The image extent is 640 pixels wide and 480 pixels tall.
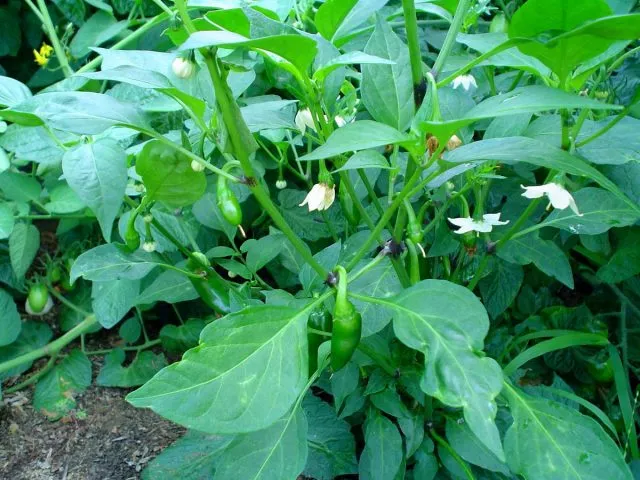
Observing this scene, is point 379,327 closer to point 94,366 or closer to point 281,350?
point 281,350

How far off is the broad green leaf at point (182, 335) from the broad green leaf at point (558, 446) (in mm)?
617

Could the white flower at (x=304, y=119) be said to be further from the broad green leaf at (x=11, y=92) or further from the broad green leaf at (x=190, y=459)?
the broad green leaf at (x=190, y=459)

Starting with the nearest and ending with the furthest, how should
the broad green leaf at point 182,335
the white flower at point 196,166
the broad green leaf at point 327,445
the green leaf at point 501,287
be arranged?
the white flower at point 196,166, the broad green leaf at point 327,445, the green leaf at point 501,287, the broad green leaf at point 182,335

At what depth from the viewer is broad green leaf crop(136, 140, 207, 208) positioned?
25.7 inches

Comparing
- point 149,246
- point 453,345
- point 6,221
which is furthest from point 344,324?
point 6,221

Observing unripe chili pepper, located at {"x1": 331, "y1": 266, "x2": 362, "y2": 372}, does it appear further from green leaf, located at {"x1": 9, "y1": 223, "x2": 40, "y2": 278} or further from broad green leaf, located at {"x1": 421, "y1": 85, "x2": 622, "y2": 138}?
green leaf, located at {"x1": 9, "y1": 223, "x2": 40, "y2": 278}

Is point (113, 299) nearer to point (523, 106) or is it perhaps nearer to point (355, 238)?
point (355, 238)

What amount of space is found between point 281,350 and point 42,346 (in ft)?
2.83

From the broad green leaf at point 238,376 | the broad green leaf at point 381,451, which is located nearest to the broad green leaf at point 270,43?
the broad green leaf at point 238,376

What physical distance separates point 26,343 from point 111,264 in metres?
0.52

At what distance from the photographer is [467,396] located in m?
0.53

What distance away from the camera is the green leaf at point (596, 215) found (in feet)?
2.59

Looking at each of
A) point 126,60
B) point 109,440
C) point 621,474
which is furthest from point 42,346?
point 621,474

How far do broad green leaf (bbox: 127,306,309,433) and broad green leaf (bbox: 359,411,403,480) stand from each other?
0.30 metres
